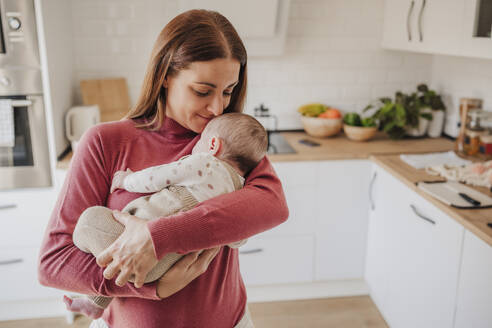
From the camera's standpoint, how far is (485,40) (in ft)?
6.68

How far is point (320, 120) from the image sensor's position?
3.00 m

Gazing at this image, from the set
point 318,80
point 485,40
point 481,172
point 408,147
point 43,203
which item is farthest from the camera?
point 318,80

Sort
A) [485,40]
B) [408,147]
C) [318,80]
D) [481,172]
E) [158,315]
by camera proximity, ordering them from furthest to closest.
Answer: [318,80] → [408,147] → [481,172] → [485,40] → [158,315]

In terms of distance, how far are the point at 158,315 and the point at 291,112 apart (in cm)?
235

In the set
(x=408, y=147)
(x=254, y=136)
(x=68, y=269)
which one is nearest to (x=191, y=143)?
(x=254, y=136)

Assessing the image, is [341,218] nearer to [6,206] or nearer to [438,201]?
[438,201]

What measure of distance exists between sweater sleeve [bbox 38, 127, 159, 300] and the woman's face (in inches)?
9.0

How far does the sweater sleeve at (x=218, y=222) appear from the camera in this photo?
934 mm

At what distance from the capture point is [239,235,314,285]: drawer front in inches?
110

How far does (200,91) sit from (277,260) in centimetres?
192

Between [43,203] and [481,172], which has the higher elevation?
[481,172]

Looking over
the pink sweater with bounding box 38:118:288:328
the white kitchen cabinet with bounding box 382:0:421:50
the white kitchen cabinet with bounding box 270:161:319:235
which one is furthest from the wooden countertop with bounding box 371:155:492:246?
the pink sweater with bounding box 38:118:288:328

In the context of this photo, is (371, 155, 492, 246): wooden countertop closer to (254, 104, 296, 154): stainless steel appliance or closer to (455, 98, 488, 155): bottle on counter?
(455, 98, 488, 155): bottle on counter

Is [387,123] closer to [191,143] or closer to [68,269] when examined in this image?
[191,143]
